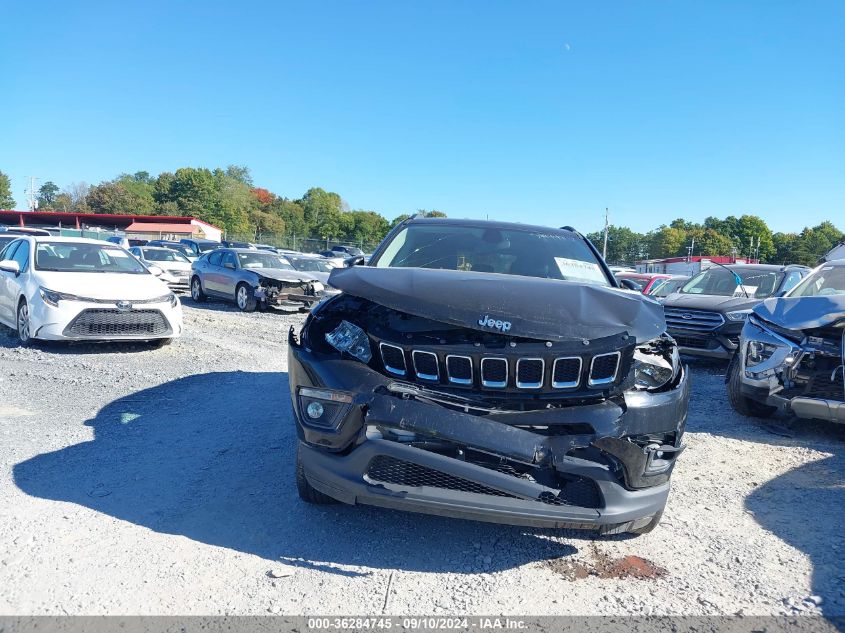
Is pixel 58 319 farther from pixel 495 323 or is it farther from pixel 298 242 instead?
pixel 298 242

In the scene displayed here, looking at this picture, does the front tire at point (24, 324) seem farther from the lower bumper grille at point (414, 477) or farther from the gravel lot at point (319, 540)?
the lower bumper grille at point (414, 477)

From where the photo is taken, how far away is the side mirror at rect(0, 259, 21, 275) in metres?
7.73

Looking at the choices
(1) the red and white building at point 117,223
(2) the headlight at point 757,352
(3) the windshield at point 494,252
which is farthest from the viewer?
(1) the red and white building at point 117,223

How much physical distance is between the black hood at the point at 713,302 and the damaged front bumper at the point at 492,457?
6.22 meters

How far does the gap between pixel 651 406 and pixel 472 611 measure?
1205mm

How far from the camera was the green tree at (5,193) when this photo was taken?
86969 mm

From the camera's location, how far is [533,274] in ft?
13.5

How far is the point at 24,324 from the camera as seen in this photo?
7500 millimetres

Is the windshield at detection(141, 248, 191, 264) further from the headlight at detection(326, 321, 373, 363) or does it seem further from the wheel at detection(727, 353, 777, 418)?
the headlight at detection(326, 321, 373, 363)

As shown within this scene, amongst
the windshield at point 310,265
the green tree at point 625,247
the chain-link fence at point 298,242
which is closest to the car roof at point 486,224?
the windshield at point 310,265

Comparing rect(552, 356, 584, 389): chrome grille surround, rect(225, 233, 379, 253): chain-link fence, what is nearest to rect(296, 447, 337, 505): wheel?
rect(552, 356, 584, 389): chrome grille surround

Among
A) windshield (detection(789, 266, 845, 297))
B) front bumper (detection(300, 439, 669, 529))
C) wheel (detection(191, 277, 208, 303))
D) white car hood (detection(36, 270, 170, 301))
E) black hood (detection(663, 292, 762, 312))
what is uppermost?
windshield (detection(789, 266, 845, 297))


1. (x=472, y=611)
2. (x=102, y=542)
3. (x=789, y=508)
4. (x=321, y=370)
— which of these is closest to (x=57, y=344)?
(x=102, y=542)

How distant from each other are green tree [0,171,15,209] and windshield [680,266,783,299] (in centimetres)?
10190
